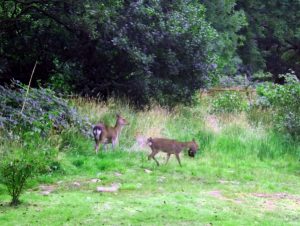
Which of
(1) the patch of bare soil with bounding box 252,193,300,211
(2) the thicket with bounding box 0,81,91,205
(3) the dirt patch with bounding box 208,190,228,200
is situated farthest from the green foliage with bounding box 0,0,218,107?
(1) the patch of bare soil with bounding box 252,193,300,211

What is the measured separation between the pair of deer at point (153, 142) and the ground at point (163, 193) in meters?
0.30

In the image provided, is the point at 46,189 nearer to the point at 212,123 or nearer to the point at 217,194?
the point at 217,194

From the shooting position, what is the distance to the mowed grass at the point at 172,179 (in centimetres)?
919

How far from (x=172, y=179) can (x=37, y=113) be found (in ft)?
12.1

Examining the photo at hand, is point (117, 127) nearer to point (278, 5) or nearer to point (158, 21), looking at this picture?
point (158, 21)

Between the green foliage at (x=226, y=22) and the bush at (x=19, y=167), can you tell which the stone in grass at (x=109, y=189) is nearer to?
the bush at (x=19, y=167)

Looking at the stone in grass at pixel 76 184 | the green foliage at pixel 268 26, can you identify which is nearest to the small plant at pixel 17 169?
the stone in grass at pixel 76 184

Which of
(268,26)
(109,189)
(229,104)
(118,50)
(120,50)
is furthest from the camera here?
(268,26)

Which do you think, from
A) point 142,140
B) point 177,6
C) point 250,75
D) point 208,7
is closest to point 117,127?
point 142,140

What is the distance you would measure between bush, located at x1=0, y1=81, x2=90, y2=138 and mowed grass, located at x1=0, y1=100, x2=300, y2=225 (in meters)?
0.39

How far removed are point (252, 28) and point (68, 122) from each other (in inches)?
1227

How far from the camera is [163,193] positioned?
11000 millimetres

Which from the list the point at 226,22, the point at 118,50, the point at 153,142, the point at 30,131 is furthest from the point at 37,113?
the point at 226,22

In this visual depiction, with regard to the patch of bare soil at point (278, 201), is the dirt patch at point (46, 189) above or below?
below
